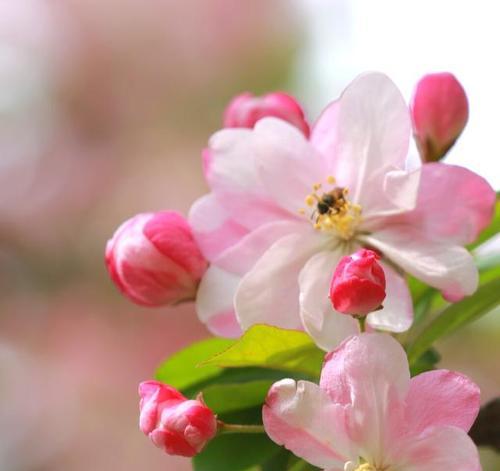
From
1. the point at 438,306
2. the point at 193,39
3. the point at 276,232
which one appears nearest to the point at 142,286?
the point at 276,232

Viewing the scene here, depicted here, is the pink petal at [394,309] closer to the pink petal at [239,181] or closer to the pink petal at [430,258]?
the pink petal at [430,258]

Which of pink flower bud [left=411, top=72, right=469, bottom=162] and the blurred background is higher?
pink flower bud [left=411, top=72, right=469, bottom=162]

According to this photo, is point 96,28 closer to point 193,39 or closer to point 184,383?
point 193,39

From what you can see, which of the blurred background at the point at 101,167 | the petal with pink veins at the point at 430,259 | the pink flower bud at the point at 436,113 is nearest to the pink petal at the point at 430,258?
the petal with pink veins at the point at 430,259

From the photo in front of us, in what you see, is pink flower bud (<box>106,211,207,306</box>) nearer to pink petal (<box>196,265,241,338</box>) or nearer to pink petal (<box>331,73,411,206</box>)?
pink petal (<box>196,265,241,338</box>)

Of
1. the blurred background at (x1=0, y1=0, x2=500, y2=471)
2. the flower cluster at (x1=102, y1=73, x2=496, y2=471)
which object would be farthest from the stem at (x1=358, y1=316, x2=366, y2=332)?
the blurred background at (x1=0, y1=0, x2=500, y2=471)

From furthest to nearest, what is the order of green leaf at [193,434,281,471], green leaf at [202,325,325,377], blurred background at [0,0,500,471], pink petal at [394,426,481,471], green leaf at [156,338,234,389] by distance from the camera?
blurred background at [0,0,500,471] → green leaf at [156,338,234,389] → green leaf at [193,434,281,471] → green leaf at [202,325,325,377] → pink petal at [394,426,481,471]

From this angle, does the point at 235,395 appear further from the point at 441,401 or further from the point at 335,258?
the point at 441,401
